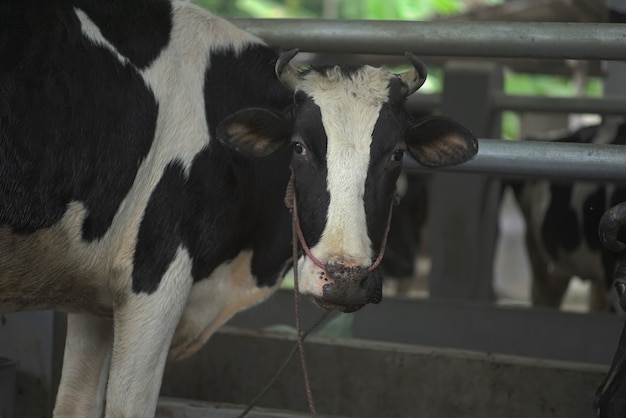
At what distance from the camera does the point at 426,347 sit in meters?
4.55

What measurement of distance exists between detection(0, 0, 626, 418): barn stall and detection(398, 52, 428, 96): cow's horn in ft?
1.32

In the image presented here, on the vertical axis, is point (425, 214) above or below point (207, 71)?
below

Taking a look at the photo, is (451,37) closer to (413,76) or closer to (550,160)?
(413,76)

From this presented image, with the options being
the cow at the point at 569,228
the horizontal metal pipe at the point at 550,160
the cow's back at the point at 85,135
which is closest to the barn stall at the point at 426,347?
the horizontal metal pipe at the point at 550,160

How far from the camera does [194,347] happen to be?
3873 mm

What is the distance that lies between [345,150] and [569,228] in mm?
4954

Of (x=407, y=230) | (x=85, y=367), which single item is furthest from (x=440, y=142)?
(x=407, y=230)

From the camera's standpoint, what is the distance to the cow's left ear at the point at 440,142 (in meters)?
3.65

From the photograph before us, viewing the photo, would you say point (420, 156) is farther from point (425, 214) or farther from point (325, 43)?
point (425, 214)

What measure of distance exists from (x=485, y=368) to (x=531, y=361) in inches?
7.8

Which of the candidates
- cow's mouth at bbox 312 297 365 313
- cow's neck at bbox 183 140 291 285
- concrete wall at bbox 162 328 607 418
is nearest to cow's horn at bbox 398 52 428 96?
cow's neck at bbox 183 140 291 285

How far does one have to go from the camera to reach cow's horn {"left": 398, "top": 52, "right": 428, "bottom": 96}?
3.57 metres

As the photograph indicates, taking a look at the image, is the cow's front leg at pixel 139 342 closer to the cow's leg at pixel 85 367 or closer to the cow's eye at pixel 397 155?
the cow's leg at pixel 85 367

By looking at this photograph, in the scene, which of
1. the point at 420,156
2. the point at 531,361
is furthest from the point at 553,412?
the point at 420,156
